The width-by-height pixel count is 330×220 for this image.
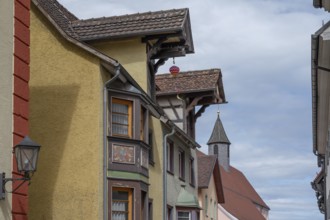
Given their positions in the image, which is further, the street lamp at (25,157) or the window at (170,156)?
the window at (170,156)

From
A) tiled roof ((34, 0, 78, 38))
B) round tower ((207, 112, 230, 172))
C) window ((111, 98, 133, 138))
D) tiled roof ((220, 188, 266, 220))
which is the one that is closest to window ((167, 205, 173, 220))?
window ((111, 98, 133, 138))

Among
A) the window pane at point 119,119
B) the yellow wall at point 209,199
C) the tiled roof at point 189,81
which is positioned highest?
the tiled roof at point 189,81

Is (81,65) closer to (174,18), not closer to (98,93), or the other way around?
(98,93)

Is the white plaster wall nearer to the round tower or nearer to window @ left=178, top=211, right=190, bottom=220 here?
window @ left=178, top=211, right=190, bottom=220

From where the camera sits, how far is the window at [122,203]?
21625 mm

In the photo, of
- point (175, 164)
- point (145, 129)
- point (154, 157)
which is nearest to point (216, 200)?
point (175, 164)

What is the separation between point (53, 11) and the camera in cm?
2392

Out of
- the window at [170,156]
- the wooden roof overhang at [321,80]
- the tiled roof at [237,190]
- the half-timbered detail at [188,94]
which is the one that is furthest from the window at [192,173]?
the tiled roof at [237,190]

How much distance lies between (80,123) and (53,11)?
14.8ft

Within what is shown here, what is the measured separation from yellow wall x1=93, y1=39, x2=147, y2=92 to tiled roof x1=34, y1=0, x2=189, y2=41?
46cm

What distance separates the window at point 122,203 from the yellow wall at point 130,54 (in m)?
4.37

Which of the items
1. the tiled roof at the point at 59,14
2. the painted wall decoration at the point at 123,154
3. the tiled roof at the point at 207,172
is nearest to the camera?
the painted wall decoration at the point at 123,154

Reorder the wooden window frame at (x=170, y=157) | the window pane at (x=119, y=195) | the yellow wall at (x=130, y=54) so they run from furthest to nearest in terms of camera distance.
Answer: the wooden window frame at (x=170, y=157) → the yellow wall at (x=130, y=54) → the window pane at (x=119, y=195)

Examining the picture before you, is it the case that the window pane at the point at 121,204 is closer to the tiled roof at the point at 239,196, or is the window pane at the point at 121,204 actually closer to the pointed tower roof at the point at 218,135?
the tiled roof at the point at 239,196
